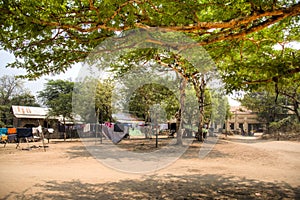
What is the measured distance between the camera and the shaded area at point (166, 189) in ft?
17.6

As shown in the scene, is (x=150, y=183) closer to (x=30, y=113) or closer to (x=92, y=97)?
(x=92, y=97)

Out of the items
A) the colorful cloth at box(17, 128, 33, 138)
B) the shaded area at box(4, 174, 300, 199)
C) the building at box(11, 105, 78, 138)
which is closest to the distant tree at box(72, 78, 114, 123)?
the building at box(11, 105, 78, 138)

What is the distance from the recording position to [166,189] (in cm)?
602

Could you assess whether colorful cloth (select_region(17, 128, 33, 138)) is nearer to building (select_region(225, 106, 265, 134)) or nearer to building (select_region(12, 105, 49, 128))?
building (select_region(12, 105, 49, 128))

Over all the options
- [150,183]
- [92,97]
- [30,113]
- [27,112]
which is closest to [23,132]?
[92,97]

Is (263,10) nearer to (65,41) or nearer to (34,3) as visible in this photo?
(34,3)

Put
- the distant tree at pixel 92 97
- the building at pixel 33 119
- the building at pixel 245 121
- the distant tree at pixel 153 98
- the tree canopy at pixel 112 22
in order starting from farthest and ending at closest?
1. the building at pixel 245 121
2. the building at pixel 33 119
3. the distant tree at pixel 153 98
4. the distant tree at pixel 92 97
5. the tree canopy at pixel 112 22

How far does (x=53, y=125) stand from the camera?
3083 cm

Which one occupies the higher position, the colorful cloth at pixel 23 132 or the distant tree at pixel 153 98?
the distant tree at pixel 153 98

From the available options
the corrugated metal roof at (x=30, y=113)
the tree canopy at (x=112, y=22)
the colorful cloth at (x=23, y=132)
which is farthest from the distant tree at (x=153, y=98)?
the tree canopy at (x=112, y=22)

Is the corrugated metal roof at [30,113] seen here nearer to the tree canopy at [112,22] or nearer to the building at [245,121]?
the tree canopy at [112,22]

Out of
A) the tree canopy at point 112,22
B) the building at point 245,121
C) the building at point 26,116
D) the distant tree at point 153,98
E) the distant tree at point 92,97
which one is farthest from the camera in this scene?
the building at point 245,121

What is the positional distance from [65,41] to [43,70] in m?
1.45

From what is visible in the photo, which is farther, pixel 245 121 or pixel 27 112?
pixel 245 121
